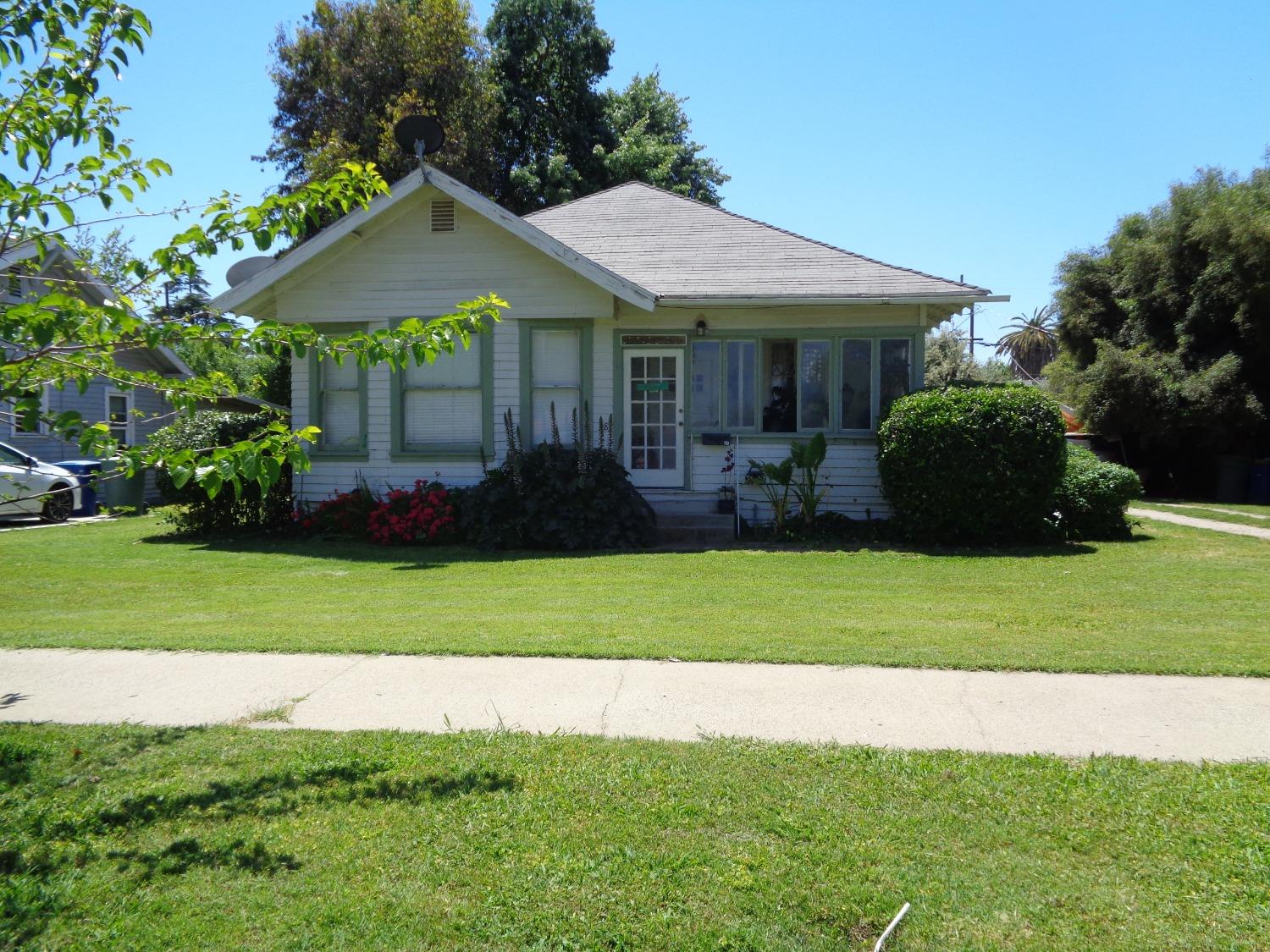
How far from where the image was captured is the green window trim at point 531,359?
1423cm

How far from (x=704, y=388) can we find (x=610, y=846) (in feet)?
36.6

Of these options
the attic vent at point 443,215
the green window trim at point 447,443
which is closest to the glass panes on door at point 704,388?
the green window trim at point 447,443

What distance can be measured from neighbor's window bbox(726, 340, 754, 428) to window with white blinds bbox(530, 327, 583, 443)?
2.26 m

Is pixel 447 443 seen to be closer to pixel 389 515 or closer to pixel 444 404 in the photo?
pixel 444 404

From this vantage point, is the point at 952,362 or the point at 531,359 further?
the point at 952,362

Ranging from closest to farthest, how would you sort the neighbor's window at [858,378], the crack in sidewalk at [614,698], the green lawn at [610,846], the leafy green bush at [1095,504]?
the green lawn at [610,846]
the crack in sidewalk at [614,698]
the leafy green bush at [1095,504]
the neighbor's window at [858,378]

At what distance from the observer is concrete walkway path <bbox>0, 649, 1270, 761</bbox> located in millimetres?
5172

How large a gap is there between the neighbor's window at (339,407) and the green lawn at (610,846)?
9894mm

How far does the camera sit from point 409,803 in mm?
4230

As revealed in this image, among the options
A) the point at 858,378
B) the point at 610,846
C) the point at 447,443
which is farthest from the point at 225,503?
the point at 610,846

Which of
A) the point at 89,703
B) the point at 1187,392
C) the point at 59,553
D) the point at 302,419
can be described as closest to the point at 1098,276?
the point at 1187,392

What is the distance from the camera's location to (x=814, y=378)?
47.5 feet

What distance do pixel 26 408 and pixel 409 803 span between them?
7.31ft

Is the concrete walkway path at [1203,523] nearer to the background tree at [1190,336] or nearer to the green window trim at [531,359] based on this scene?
the background tree at [1190,336]
